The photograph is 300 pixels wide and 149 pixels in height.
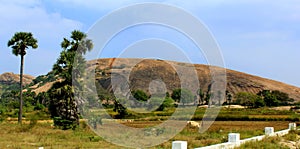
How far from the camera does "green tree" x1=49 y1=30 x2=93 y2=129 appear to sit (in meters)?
25.7

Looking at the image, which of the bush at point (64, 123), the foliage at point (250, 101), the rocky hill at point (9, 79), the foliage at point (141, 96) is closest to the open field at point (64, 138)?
the bush at point (64, 123)

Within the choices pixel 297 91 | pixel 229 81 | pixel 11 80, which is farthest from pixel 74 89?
pixel 11 80

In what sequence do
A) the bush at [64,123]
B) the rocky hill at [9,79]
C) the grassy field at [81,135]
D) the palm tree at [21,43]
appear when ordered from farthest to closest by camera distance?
the rocky hill at [9,79]
the palm tree at [21,43]
the bush at [64,123]
the grassy field at [81,135]

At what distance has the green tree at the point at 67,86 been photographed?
84.4 feet

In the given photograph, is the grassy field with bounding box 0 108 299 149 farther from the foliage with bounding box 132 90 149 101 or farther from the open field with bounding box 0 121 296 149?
the foliage with bounding box 132 90 149 101

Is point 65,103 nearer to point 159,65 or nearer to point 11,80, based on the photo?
point 159,65

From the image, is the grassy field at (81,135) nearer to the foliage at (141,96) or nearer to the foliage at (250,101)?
the foliage at (141,96)

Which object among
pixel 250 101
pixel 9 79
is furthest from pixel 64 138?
pixel 9 79

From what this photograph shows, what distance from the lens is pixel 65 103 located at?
25.9 m

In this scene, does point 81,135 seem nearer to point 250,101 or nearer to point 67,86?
point 67,86

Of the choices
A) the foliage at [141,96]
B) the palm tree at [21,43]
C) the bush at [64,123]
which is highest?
the palm tree at [21,43]

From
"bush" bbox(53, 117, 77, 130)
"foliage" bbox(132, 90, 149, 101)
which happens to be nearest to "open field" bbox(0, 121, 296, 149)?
"bush" bbox(53, 117, 77, 130)

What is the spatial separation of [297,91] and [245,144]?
137 m

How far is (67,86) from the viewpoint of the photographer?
2575 cm
